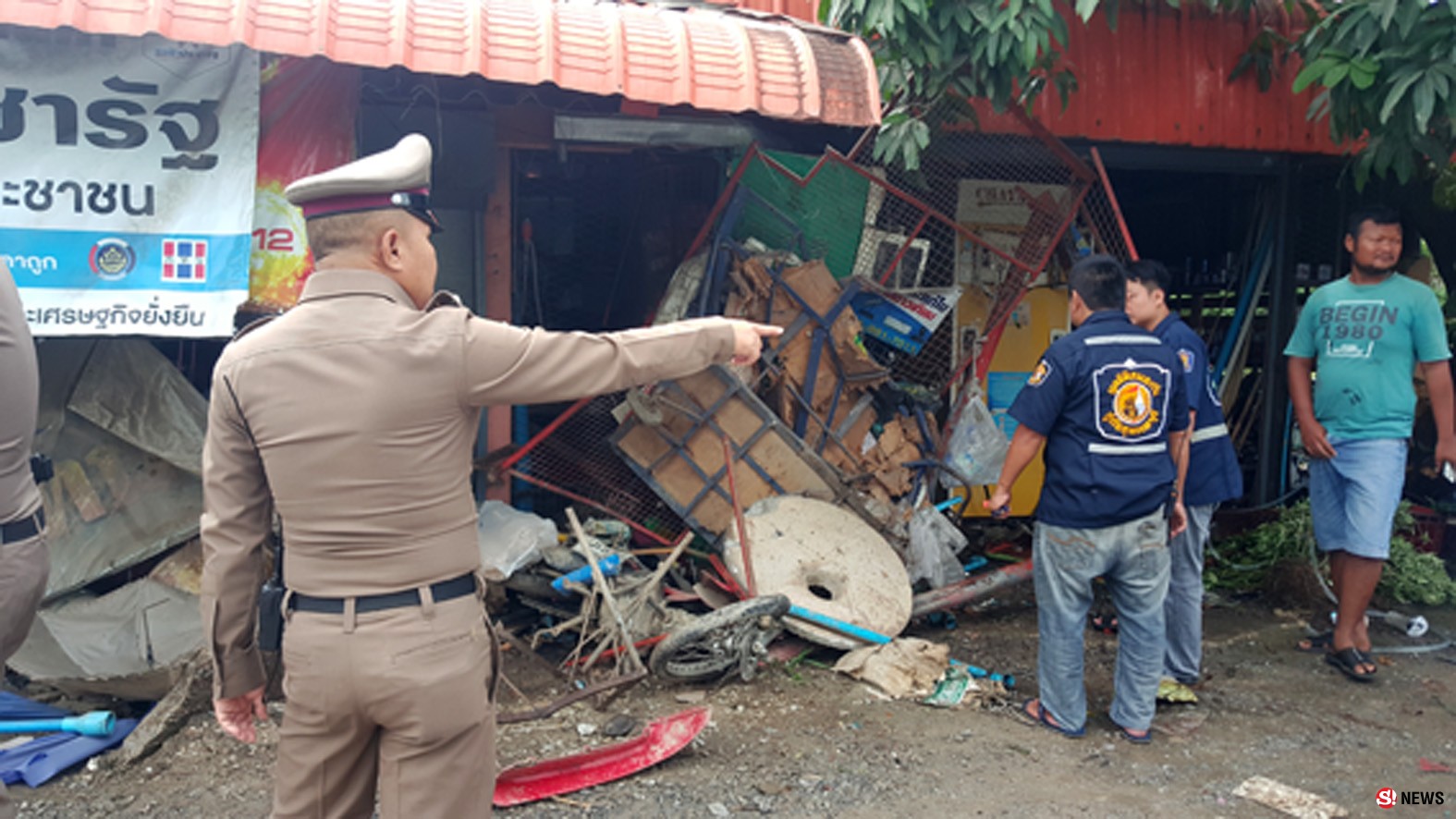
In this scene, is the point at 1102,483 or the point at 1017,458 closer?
the point at 1102,483

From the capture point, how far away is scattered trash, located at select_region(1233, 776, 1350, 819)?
142 inches

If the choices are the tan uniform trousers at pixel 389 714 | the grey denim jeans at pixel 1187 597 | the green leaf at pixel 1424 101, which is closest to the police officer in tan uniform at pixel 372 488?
the tan uniform trousers at pixel 389 714

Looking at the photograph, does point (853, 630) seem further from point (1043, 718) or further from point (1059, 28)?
point (1059, 28)

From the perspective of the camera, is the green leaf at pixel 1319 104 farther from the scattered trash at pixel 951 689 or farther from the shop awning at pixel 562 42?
the scattered trash at pixel 951 689

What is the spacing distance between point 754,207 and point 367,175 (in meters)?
3.91

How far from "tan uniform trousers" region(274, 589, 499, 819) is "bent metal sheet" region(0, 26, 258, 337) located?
259cm

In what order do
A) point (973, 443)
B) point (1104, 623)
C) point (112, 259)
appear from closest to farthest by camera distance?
point (112, 259) < point (1104, 623) < point (973, 443)

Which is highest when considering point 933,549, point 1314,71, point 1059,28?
point 1059,28

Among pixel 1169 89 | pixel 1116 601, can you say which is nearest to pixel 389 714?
pixel 1116 601

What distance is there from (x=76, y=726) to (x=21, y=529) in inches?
58.5

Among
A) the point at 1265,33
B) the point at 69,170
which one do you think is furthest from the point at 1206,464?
the point at 69,170

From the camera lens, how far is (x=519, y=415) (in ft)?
19.8

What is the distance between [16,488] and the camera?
288cm

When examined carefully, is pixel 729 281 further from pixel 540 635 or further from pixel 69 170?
pixel 69 170
